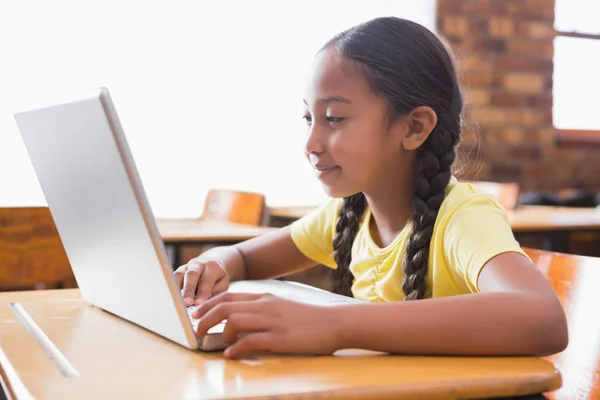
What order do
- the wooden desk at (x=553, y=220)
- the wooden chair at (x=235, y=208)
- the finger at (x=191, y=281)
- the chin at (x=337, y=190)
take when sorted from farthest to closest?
the wooden desk at (x=553, y=220), the wooden chair at (x=235, y=208), the chin at (x=337, y=190), the finger at (x=191, y=281)

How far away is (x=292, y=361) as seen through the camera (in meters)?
0.73

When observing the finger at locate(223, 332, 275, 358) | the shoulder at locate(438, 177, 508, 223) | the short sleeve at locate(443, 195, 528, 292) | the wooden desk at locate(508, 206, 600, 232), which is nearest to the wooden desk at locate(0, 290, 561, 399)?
the finger at locate(223, 332, 275, 358)

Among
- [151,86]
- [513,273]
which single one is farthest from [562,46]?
[513,273]

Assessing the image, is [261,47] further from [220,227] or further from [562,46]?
[562,46]

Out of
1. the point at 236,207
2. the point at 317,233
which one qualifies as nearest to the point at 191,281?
the point at 317,233

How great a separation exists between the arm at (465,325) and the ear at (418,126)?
41cm

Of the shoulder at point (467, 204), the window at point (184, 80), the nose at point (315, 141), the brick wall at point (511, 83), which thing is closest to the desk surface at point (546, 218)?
the window at point (184, 80)

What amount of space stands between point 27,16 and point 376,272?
2723 mm

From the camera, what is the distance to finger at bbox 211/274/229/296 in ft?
3.54

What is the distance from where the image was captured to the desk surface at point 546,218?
2727mm

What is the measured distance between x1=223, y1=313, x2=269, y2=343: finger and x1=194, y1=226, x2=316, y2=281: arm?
0.52 m

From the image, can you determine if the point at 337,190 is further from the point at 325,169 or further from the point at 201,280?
the point at 201,280

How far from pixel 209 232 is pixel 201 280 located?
125 centimetres

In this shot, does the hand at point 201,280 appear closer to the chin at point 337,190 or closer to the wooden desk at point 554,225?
the chin at point 337,190
